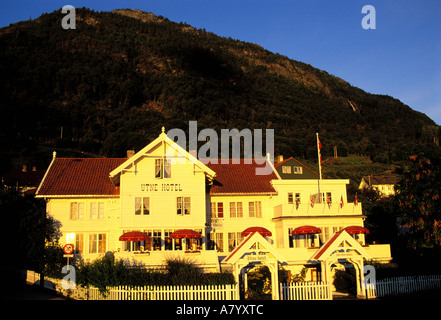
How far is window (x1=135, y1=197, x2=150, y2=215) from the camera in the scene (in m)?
36.8

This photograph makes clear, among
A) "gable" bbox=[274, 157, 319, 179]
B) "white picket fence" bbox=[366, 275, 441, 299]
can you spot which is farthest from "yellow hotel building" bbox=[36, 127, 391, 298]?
"white picket fence" bbox=[366, 275, 441, 299]

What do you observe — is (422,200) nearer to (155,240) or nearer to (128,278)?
(155,240)

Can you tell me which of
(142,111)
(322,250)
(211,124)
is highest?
(142,111)

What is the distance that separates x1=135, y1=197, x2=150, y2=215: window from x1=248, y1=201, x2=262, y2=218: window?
9.40 meters

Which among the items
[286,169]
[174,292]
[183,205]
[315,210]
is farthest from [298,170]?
[174,292]

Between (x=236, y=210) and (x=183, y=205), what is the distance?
217 inches

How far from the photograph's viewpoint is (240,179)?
1662 inches

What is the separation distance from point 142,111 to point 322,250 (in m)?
179

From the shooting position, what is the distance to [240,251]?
24453 mm

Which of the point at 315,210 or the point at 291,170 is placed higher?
the point at 291,170

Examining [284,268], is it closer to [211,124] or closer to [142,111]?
[211,124]

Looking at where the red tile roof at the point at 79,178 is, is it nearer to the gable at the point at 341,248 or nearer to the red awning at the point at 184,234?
the red awning at the point at 184,234

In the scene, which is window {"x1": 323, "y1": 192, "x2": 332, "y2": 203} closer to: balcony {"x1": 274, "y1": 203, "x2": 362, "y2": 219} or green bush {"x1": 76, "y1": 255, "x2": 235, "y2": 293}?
balcony {"x1": 274, "y1": 203, "x2": 362, "y2": 219}
